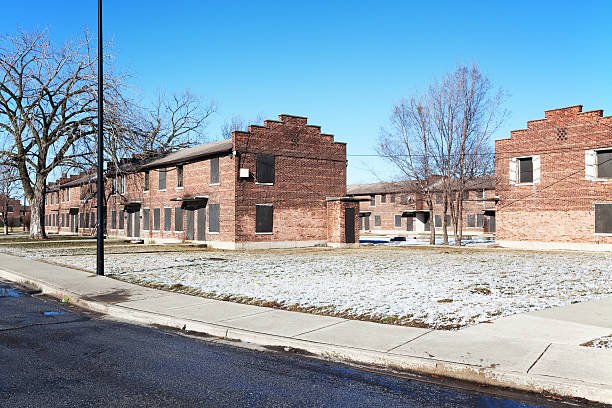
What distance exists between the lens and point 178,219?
35.4 metres

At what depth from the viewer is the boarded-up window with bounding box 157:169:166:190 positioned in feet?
123

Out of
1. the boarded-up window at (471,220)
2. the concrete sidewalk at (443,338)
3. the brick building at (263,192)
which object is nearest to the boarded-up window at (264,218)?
the brick building at (263,192)

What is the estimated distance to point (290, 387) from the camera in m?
5.66

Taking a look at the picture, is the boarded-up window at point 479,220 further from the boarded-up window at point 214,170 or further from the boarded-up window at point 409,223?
the boarded-up window at point 214,170

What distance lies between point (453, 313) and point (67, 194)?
201 feet

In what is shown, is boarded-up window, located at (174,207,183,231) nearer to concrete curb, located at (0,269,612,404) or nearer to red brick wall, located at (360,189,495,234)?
concrete curb, located at (0,269,612,404)

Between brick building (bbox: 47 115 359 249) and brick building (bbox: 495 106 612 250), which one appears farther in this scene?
brick building (bbox: 47 115 359 249)

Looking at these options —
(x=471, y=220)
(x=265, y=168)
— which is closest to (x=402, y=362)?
(x=265, y=168)

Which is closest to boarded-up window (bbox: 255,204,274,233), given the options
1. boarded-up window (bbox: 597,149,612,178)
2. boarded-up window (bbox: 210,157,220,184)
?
boarded-up window (bbox: 210,157,220,184)

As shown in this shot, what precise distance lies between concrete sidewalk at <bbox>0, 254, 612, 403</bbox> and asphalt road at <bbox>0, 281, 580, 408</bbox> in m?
0.42

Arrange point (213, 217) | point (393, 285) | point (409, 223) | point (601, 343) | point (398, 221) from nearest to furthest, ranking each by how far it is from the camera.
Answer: point (601, 343), point (393, 285), point (213, 217), point (409, 223), point (398, 221)

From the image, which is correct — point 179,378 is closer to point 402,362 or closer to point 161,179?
point 402,362

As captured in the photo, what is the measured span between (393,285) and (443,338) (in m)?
5.14

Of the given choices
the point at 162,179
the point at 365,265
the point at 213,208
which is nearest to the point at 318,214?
the point at 213,208
